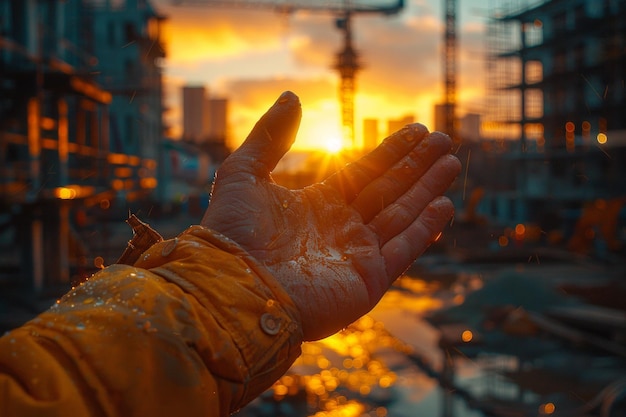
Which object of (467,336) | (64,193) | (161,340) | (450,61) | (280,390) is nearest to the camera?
(161,340)

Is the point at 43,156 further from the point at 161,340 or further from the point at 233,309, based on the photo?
Result: the point at 161,340

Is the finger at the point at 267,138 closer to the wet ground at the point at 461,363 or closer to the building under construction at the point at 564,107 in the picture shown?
the wet ground at the point at 461,363

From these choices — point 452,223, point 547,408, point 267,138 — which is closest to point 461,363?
point 547,408

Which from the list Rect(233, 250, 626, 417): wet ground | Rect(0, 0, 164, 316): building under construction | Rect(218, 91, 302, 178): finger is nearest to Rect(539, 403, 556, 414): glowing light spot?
Rect(233, 250, 626, 417): wet ground

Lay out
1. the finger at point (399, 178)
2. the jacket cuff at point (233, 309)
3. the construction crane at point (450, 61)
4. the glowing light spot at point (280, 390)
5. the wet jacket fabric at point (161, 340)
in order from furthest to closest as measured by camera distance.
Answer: the construction crane at point (450, 61), the glowing light spot at point (280, 390), the finger at point (399, 178), the jacket cuff at point (233, 309), the wet jacket fabric at point (161, 340)

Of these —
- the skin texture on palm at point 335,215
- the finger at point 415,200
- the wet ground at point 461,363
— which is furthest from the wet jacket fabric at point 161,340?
the wet ground at point 461,363

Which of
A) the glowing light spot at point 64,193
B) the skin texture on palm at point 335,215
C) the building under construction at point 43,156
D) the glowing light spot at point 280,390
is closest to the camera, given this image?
the skin texture on palm at point 335,215

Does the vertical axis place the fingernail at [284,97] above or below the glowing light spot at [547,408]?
above

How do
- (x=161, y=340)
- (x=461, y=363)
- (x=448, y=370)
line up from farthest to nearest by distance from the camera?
(x=461, y=363)
(x=448, y=370)
(x=161, y=340)
